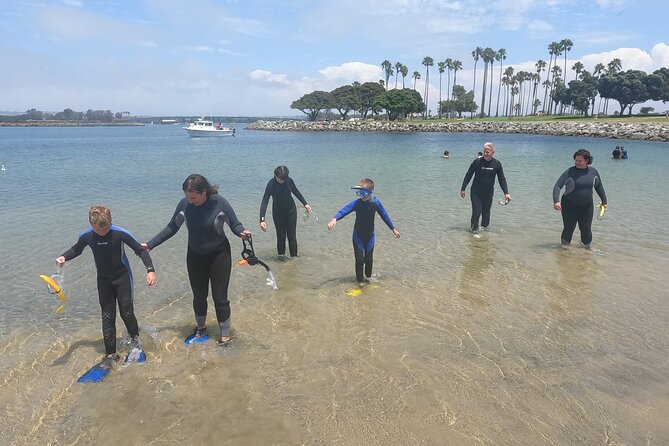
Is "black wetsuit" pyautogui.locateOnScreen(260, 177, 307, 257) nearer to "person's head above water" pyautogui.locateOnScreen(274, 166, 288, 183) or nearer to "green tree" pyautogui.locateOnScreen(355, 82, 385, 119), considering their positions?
"person's head above water" pyautogui.locateOnScreen(274, 166, 288, 183)

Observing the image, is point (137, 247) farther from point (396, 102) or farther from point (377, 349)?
point (396, 102)

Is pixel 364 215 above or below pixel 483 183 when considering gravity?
below

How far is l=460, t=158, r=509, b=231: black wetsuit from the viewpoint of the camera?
10297 millimetres

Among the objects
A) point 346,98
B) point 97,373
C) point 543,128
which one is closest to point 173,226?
point 97,373

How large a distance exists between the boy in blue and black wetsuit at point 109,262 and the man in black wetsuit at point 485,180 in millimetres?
7454

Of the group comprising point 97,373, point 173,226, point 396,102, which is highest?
point 396,102

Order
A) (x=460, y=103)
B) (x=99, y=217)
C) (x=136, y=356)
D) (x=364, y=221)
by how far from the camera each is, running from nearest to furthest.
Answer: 1. (x=99, y=217)
2. (x=136, y=356)
3. (x=364, y=221)
4. (x=460, y=103)

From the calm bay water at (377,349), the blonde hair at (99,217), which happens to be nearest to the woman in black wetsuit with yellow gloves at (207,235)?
the blonde hair at (99,217)

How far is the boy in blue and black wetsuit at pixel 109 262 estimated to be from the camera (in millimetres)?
4914

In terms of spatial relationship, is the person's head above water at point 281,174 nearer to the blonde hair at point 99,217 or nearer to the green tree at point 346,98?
the blonde hair at point 99,217

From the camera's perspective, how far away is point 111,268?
503 cm

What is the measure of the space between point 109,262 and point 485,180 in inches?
327

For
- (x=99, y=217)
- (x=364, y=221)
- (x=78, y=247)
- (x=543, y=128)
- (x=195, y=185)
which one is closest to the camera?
(x=99, y=217)

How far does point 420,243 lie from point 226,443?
7.41 meters
